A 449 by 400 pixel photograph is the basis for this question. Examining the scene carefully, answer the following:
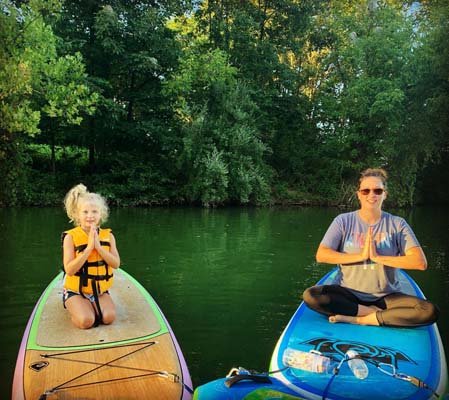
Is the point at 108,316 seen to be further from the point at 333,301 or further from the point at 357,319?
the point at 357,319

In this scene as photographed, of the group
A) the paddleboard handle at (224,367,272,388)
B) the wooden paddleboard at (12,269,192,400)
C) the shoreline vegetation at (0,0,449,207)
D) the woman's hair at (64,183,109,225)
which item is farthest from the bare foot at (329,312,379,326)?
the shoreline vegetation at (0,0,449,207)

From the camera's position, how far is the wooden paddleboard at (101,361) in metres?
2.82

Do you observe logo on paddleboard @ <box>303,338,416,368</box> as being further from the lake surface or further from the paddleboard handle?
the lake surface

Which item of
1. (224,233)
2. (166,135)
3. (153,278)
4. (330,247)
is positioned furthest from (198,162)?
(330,247)

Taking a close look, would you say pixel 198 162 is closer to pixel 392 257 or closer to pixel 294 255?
pixel 294 255

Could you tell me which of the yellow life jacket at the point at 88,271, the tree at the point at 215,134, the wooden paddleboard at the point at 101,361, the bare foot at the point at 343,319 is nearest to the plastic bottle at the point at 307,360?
the bare foot at the point at 343,319

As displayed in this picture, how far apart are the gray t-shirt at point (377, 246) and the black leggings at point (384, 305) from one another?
86 mm

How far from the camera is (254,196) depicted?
64.3ft

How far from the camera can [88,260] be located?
3.82 meters

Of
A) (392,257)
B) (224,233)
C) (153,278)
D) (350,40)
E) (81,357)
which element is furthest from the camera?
(350,40)

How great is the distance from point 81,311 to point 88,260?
42cm

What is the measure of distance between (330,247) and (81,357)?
196 centimetres

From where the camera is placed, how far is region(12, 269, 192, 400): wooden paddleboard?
111 inches

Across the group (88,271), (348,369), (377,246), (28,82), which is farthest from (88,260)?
(28,82)
